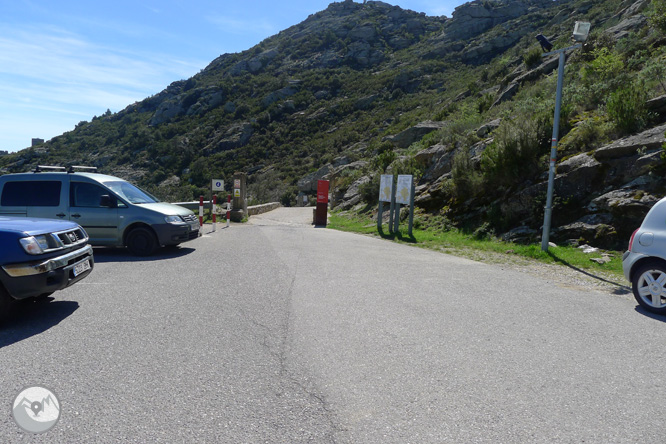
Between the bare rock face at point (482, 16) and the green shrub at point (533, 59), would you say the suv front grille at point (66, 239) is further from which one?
the bare rock face at point (482, 16)

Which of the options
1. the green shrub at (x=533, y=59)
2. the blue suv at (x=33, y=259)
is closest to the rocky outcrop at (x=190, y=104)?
the green shrub at (x=533, y=59)

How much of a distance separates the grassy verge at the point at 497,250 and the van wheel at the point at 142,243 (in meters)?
7.51

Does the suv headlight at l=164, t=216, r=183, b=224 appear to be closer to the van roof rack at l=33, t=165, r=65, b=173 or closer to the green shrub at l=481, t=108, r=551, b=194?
the van roof rack at l=33, t=165, r=65, b=173

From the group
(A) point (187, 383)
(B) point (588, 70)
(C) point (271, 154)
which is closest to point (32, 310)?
(A) point (187, 383)

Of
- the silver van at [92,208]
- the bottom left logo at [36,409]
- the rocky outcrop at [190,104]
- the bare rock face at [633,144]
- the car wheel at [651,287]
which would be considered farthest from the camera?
the rocky outcrop at [190,104]

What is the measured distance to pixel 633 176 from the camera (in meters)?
10.5

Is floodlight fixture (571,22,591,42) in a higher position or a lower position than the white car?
higher

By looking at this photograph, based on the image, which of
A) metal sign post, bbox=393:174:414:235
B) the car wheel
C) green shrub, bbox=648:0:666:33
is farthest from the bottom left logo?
green shrub, bbox=648:0:666:33

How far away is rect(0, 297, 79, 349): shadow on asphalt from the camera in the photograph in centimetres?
453

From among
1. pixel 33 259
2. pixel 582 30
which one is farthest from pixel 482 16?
pixel 33 259

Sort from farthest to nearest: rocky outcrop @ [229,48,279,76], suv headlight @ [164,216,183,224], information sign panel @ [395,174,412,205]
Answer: rocky outcrop @ [229,48,279,76], information sign panel @ [395,174,412,205], suv headlight @ [164,216,183,224]

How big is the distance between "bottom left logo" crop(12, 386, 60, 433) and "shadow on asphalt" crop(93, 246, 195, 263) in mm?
6257

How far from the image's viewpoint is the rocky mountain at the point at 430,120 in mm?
11609

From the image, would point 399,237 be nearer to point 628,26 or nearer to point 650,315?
point 650,315
